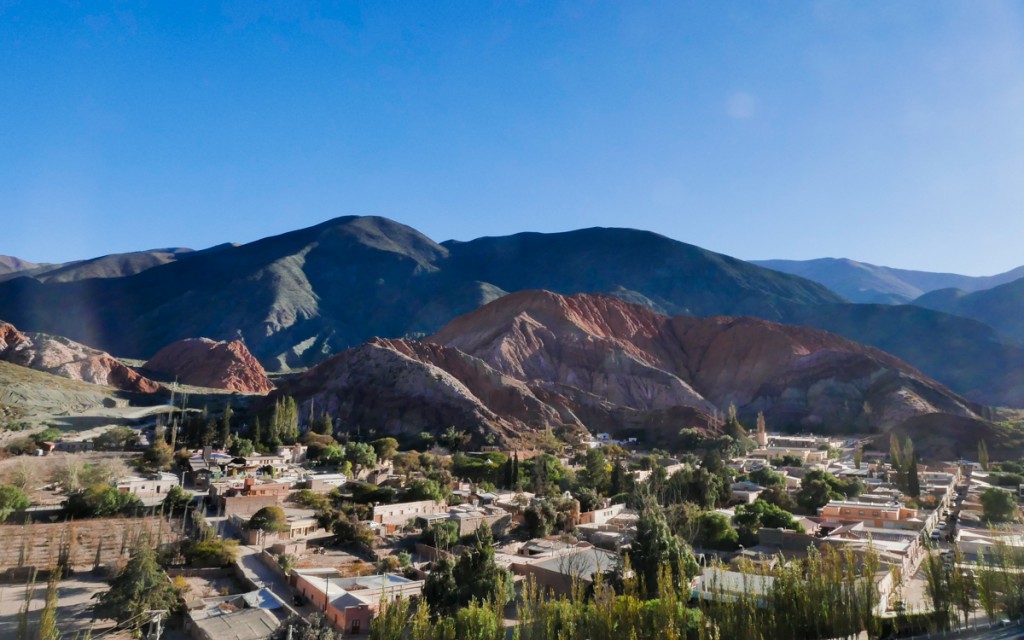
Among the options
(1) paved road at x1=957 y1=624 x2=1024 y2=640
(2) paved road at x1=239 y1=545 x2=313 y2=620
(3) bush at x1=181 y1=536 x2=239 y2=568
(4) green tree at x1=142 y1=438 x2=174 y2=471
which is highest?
(4) green tree at x1=142 y1=438 x2=174 y2=471

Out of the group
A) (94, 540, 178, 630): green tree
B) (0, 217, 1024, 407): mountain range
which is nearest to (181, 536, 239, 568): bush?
(94, 540, 178, 630): green tree

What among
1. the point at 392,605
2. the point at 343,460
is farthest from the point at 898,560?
the point at 343,460

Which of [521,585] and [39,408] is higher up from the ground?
[39,408]

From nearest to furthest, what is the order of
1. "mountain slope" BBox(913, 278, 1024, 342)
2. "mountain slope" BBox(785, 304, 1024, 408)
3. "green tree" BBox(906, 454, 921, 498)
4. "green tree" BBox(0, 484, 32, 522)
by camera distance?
1. "green tree" BBox(0, 484, 32, 522)
2. "green tree" BBox(906, 454, 921, 498)
3. "mountain slope" BBox(785, 304, 1024, 408)
4. "mountain slope" BBox(913, 278, 1024, 342)

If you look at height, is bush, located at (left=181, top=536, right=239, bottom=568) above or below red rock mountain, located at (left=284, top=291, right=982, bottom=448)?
below

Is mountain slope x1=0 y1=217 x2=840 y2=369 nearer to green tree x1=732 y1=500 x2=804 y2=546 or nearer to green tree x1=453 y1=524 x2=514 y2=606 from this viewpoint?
green tree x1=732 y1=500 x2=804 y2=546

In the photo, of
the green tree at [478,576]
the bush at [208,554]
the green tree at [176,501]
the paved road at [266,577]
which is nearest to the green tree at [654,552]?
the green tree at [478,576]

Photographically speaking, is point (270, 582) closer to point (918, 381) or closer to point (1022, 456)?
point (1022, 456)
